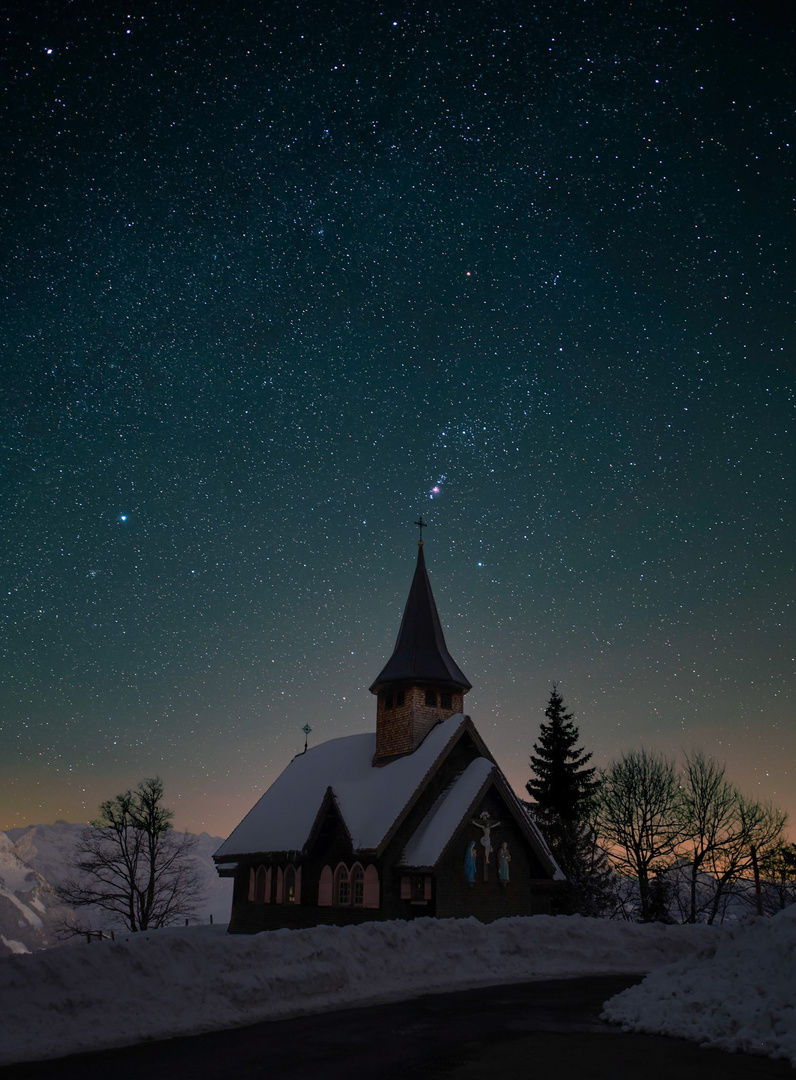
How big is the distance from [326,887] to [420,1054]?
20.7 meters

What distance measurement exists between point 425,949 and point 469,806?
1037 cm

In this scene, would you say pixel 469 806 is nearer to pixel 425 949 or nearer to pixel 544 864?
pixel 544 864

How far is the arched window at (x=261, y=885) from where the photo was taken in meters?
31.1

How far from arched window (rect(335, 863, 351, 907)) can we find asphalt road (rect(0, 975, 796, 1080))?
16.4 m

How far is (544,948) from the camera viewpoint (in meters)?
18.3

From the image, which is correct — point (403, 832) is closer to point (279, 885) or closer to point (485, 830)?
point (485, 830)

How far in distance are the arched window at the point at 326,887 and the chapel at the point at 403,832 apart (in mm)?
66

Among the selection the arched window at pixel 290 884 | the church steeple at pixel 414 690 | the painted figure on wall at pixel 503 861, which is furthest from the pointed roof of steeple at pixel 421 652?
the arched window at pixel 290 884

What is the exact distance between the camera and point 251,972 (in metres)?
12.2

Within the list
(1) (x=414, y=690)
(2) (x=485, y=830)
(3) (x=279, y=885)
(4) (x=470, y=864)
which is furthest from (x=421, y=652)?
(3) (x=279, y=885)

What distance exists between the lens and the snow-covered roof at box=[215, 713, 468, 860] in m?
27.4

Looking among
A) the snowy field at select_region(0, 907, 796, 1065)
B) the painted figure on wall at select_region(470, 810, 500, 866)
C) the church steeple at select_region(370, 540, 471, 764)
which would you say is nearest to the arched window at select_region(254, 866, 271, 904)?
the church steeple at select_region(370, 540, 471, 764)

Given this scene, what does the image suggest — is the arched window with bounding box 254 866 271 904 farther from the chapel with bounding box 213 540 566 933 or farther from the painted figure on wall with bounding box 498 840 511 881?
the painted figure on wall with bounding box 498 840 511 881

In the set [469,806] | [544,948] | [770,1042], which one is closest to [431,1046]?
[770,1042]
